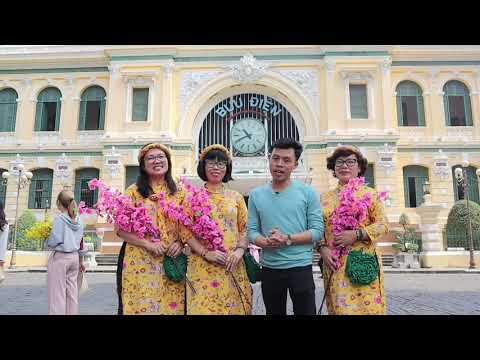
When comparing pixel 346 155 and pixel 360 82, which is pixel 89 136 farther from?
pixel 346 155

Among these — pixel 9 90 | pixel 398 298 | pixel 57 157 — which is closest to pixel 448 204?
pixel 398 298

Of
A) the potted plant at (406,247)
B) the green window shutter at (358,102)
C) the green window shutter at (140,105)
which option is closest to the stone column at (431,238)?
the potted plant at (406,247)

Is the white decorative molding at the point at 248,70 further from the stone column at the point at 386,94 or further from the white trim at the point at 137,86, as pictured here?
the stone column at the point at 386,94

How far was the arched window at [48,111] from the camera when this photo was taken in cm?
2433

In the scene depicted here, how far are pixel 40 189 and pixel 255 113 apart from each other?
12.1 meters

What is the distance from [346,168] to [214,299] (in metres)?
1.56

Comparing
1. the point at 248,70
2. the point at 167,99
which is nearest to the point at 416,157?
the point at 248,70

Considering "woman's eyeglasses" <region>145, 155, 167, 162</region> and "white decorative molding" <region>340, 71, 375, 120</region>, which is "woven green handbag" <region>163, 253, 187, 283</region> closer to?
"woman's eyeglasses" <region>145, 155, 167, 162</region>

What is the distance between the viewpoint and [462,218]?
669 inches

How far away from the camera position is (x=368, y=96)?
22625 millimetres

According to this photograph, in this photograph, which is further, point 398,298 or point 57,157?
point 57,157

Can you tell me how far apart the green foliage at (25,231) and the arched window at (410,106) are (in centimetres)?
1876
